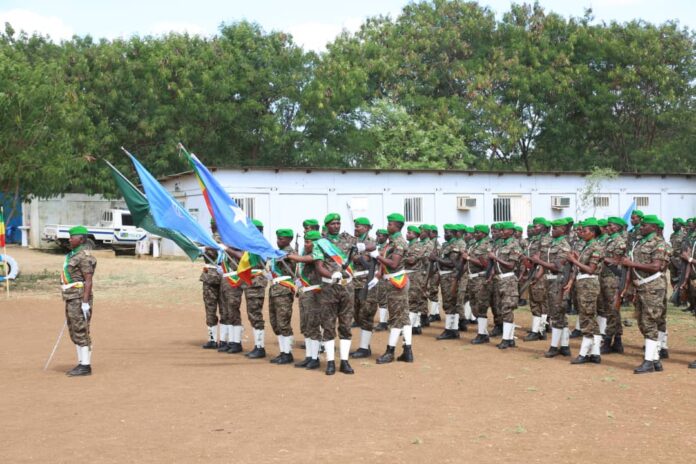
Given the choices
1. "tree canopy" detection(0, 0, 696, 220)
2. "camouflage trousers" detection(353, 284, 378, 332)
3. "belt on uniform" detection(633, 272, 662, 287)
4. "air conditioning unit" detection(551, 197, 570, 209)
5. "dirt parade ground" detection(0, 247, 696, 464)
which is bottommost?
"dirt parade ground" detection(0, 247, 696, 464)

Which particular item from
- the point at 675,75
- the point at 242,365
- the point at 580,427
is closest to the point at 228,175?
the point at 242,365

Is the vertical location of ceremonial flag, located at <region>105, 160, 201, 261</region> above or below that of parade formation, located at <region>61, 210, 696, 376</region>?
above

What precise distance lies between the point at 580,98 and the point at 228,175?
78.8 ft

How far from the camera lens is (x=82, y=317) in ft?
35.6

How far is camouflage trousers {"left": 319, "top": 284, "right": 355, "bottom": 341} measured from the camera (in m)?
10.9

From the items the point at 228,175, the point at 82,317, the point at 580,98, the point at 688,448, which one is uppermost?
the point at 580,98

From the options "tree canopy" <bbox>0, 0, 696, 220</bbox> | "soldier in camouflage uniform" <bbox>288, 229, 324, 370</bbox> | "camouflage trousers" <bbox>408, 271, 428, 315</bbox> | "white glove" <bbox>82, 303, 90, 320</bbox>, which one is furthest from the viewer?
"tree canopy" <bbox>0, 0, 696, 220</bbox>

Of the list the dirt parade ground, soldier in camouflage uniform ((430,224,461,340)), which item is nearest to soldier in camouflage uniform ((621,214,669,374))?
the dirt parade ground

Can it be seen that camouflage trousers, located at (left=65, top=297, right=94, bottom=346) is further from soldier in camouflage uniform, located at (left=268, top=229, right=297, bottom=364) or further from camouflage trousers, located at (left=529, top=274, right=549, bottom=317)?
camouflage trousers, located at (left=529, top=274, right=549, bottom=317)

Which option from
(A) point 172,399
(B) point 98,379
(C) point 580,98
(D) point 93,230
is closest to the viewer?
(A) point 172,399

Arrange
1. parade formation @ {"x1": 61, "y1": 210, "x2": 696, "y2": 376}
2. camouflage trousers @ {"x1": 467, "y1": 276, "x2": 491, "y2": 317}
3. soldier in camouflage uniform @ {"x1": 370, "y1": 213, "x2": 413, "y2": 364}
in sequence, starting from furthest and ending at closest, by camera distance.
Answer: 1. camouflage trousers @ {"x1": 467, "y1": 276, "x2": 491, "y2": 317}
2. soldier in camouflage uniform @ {"x1": 370, "y1": 213, "x2": 413, "y2": 364}
3. parade formation @ {"x1": 61, "y1": 210, "x2": 696, "y2": 376}

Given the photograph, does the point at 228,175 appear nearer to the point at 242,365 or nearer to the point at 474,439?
the point at 242,365

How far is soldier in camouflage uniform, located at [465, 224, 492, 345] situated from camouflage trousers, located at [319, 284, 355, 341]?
330 cm

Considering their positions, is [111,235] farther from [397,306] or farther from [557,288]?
[557,288]
